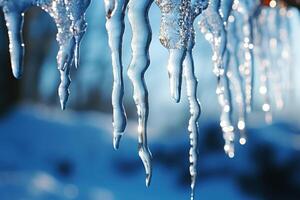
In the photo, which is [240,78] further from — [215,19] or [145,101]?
[145,101]

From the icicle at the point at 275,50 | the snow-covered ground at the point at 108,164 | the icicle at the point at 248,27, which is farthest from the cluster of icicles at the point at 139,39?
the snow-covered ground at the point at 108,164

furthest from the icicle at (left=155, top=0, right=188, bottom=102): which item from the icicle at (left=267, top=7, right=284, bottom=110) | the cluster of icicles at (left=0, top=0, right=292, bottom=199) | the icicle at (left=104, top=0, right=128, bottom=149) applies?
the icicle at (left=267, top=7, right=284, bottom=110)

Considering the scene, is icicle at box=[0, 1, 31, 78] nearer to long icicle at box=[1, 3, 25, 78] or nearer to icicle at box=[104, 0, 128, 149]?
long icicle at box=[1, 3, 25, 78]

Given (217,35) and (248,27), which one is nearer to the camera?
(217,35)

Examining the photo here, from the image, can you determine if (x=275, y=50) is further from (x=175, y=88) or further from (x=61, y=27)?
(x=61, y=27)

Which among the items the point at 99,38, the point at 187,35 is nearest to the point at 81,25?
the point at 187,35

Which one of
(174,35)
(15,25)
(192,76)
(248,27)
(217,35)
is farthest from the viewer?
(248,27)

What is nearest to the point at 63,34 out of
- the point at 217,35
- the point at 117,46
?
the point at 117,46

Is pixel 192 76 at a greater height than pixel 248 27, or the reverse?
pixel 248 27
